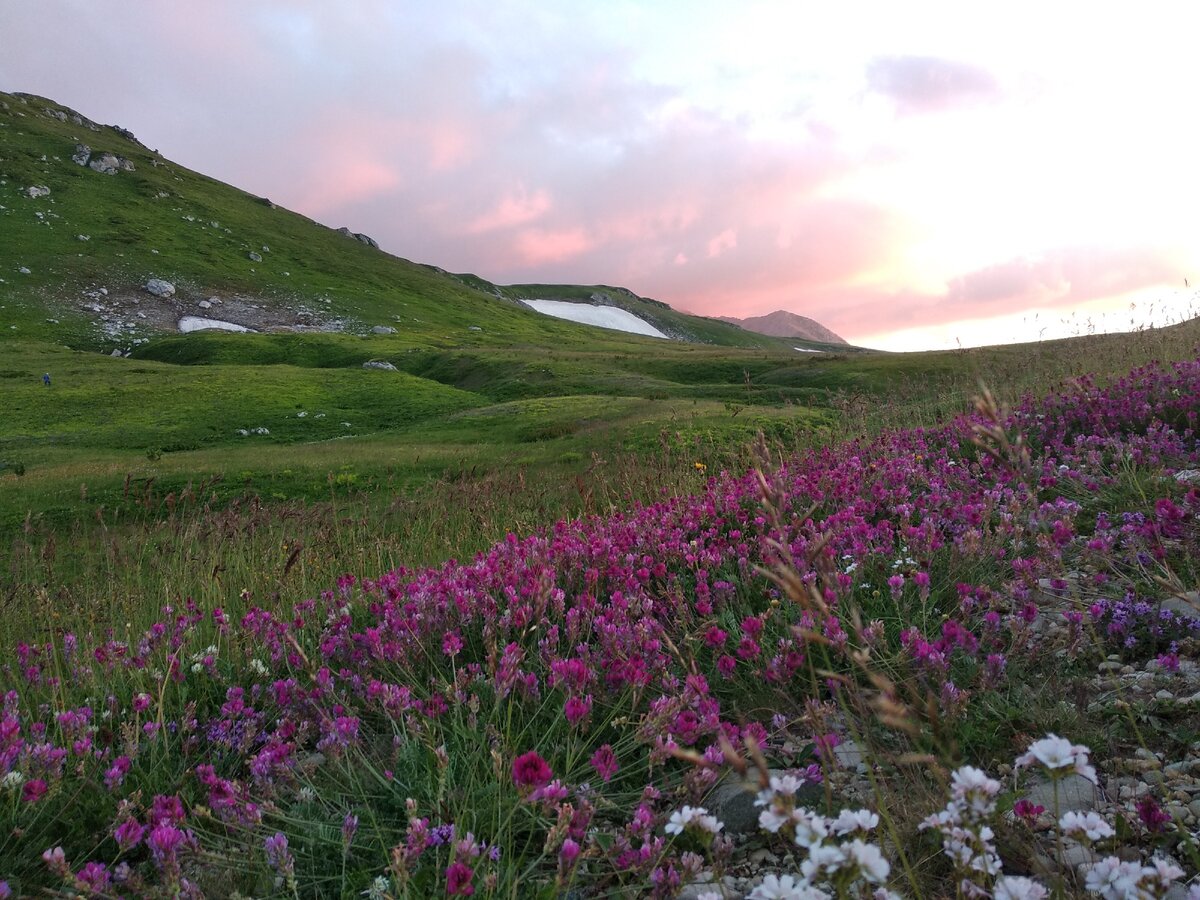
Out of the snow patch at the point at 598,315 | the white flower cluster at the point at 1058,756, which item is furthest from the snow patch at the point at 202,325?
the snow patch at the point at 598,315

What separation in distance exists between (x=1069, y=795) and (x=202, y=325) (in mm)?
94668

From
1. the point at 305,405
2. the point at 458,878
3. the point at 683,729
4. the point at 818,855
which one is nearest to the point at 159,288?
the point at 305,405

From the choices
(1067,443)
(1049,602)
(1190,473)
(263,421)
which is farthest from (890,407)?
(263,421)

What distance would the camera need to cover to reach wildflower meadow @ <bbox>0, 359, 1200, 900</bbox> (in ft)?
6.88

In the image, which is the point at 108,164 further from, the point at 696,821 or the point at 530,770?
the point at 696,821

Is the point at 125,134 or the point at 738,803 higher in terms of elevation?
the point at 125,134

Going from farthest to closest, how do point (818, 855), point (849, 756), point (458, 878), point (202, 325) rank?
1. point (202, 325)
2. point (849, 756)
3. point (458, 878)
4. point (818, 855)

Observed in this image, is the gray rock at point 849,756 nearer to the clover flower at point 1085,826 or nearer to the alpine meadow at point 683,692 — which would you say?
the alpine meadow at point 683,692

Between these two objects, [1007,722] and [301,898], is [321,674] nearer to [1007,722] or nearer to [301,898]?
[301,898]

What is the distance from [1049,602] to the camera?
4410mm

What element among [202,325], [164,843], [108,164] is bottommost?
[164,843]

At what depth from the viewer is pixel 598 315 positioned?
186250 mm

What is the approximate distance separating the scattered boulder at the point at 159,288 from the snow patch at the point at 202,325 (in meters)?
6.27

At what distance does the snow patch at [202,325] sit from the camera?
81125mm
